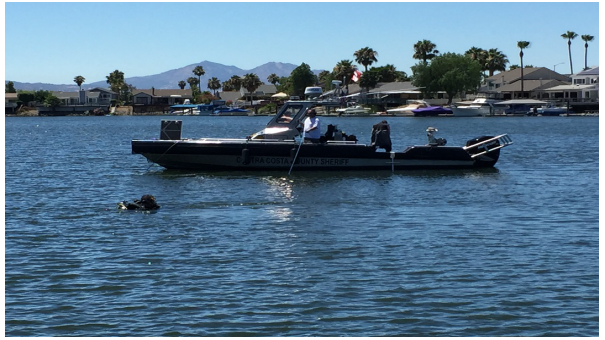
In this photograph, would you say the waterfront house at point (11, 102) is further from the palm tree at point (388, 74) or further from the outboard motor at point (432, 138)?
the outboard motor at point (432, 138)

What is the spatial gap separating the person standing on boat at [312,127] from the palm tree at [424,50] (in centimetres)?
11847

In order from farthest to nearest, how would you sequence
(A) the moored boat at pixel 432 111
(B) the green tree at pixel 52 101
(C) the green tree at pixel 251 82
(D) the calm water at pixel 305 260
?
(C) the green tree at pixel 251 82 < (B) the green tree at pixel 52 101 < (A) the moored boat at pixel 432 111 < (D) the calm water at pixel 305 260

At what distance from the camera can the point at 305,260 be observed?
1600 centimetres

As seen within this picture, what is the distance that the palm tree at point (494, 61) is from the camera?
159 metres

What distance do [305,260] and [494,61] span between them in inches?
5826

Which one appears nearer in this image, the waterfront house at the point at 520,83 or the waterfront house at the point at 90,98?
the waterfront house at the point at 520,83

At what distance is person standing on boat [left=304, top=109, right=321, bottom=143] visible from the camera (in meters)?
29.4

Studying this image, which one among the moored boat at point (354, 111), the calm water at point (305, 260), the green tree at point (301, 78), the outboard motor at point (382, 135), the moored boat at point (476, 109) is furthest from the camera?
the green tree at point (301, 78)

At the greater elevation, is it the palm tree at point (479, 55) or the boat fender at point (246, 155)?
the palm tree at point (479, 55)

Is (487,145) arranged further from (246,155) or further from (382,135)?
(246,155)

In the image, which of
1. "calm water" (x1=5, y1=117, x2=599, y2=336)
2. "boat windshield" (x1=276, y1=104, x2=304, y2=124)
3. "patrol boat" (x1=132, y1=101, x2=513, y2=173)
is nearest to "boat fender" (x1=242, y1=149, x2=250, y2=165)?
"patrol boat" (x1=132, y1=101, x2=513, y2=173)

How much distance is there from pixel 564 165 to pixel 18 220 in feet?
74.7

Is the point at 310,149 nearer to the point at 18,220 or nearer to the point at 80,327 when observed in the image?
the point at 18,220

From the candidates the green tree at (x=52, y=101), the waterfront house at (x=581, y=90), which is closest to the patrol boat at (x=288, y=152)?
the waterfront house at (x=581, y=90)
